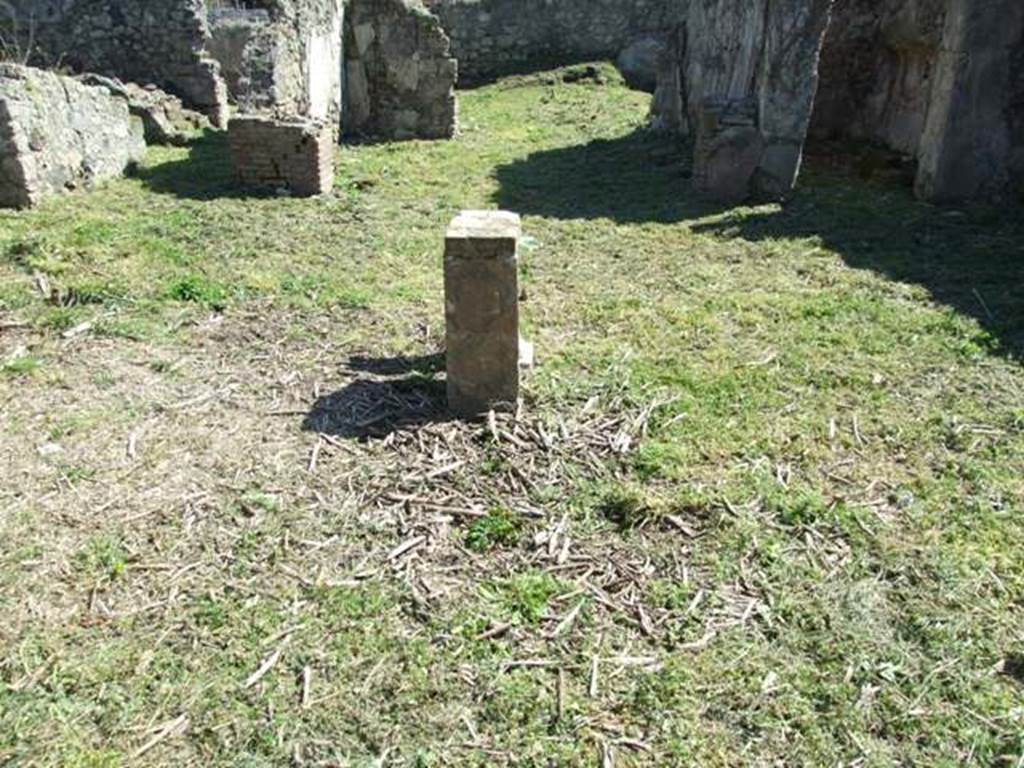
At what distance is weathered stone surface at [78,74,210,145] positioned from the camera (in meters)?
10.5

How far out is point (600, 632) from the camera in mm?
3059

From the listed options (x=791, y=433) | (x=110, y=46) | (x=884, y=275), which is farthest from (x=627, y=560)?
(x=110, y=46)

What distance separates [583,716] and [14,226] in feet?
22.3

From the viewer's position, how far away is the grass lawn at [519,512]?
2688 millimetres

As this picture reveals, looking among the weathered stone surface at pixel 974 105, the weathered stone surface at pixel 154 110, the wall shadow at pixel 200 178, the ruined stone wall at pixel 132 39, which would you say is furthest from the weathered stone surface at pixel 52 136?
the weathered stone surface at pixel 974 105

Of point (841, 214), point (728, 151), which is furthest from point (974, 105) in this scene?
point (728, 151)

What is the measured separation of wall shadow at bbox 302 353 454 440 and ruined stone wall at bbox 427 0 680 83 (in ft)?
45.8

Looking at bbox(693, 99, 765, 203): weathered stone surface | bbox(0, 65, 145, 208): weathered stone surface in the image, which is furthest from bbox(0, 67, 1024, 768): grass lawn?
bbox(693, 99, 765, 203): weathered stone surface

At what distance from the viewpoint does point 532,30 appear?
1752cm

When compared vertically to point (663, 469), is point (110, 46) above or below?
above

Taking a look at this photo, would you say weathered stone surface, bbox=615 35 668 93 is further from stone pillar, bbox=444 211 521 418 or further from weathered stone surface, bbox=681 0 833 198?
stone pillar, bbox=444 211 521 418

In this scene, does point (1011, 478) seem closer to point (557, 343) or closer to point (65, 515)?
point (557, 343)

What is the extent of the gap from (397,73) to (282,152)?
408 centimetres

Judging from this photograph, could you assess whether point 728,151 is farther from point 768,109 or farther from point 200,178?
point 200,178
